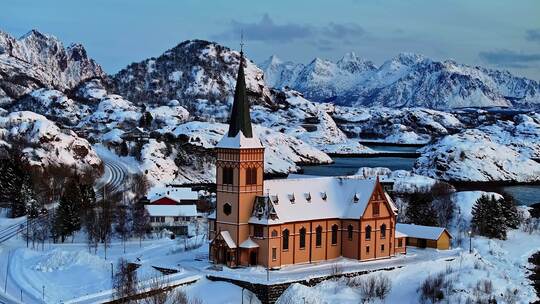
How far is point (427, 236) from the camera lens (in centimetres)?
6334

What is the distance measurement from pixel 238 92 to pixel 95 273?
1588cm

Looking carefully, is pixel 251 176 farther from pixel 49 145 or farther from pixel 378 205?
pixel 49 145

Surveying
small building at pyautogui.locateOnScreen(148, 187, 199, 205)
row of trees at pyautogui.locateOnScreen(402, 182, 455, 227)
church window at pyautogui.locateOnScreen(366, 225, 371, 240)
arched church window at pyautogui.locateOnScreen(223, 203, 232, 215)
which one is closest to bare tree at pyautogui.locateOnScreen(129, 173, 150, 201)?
small building at pyautogui.locateOnScreen(148, 187, 199, 205)

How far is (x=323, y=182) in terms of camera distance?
58188 mm

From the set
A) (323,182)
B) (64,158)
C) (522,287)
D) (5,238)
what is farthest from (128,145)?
(522,287)

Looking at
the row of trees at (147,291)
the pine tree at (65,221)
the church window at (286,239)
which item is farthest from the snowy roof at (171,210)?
the row of trees at (147,291)

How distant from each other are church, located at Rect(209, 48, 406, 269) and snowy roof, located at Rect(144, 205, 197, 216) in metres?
21.4

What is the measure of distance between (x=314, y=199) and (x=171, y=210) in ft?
81.6

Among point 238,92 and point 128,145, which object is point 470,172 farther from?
point 238,92

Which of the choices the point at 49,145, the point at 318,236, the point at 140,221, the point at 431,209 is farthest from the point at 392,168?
the point at 318,236

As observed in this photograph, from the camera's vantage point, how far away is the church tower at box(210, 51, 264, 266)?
5306 cm

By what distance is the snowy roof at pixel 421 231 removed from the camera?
6300cm

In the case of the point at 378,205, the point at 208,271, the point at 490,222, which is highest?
the point at 378,205

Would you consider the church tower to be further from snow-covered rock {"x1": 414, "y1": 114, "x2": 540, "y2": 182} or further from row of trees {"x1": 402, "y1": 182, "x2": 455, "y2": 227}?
snow-covered rock {"x1": 414, "y1": 114, "x2": 540, "y2": 182}
